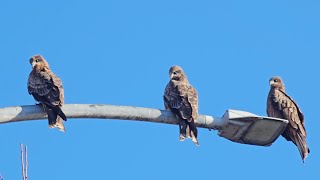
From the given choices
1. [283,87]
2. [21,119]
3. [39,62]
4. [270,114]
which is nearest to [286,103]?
[270,114]

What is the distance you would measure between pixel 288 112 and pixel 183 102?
10.4 feet

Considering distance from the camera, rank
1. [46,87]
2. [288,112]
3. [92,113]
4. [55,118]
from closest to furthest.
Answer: [92,113], [55,118], [46,87], [288,112]

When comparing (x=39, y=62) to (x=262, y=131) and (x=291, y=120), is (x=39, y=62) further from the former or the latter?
(x=262, y=131)

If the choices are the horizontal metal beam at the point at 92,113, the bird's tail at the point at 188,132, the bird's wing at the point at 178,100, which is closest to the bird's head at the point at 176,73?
the bird's wing at the point at 178,100

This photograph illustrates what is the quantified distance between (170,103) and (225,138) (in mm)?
3083

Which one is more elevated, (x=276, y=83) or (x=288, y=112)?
(x=276, y=83)

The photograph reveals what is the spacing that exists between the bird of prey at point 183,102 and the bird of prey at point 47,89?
149 centimetres

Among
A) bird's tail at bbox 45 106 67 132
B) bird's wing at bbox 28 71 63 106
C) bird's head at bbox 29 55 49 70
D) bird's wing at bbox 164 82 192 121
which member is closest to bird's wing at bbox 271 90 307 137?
bird's wing at bbox 164 82 192 121

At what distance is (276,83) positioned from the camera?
55.8ft

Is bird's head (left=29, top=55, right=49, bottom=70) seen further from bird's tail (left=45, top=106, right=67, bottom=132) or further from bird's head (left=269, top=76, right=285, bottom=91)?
bird's head (left=269, top=76, right=285, bottom=91)

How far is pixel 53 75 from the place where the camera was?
41.6ft

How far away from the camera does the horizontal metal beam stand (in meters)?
7.85

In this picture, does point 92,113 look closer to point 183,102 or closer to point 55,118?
point 55,118

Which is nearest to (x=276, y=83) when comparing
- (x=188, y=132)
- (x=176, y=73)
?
(x=176, y=73)
